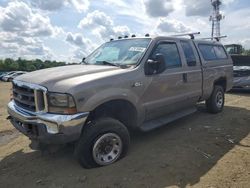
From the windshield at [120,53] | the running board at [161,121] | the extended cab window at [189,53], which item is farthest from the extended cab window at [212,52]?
the windshield at [120,53]

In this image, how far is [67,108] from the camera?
4078 millimetres

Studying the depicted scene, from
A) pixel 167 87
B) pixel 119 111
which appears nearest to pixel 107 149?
pixel 119 111

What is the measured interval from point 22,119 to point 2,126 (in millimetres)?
3576

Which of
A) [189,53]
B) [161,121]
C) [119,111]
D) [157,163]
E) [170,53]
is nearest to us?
[157,163]

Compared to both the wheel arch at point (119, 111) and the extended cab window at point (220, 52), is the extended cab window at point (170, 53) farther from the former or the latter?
the extended cab window at point (220, 52)

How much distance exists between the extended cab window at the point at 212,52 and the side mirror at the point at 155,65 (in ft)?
7.52

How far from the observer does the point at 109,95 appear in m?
4.49

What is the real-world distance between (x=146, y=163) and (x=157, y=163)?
0.55 ft

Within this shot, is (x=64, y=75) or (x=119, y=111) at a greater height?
(x=64, y=75)

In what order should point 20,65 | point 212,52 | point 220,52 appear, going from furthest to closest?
point 20,65
point 220,52
point 212,52

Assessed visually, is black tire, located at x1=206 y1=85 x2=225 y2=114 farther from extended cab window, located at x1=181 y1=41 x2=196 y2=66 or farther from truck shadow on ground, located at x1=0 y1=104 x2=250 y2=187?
extended cab window, located at x1=181 y1=41 x2=196 y2=66

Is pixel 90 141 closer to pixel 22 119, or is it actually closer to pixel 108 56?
pixel 22 119

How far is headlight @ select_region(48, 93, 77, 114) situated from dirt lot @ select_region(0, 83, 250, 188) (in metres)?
0.98

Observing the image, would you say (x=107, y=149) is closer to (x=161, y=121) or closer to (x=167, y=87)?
(x=161, y=121)
